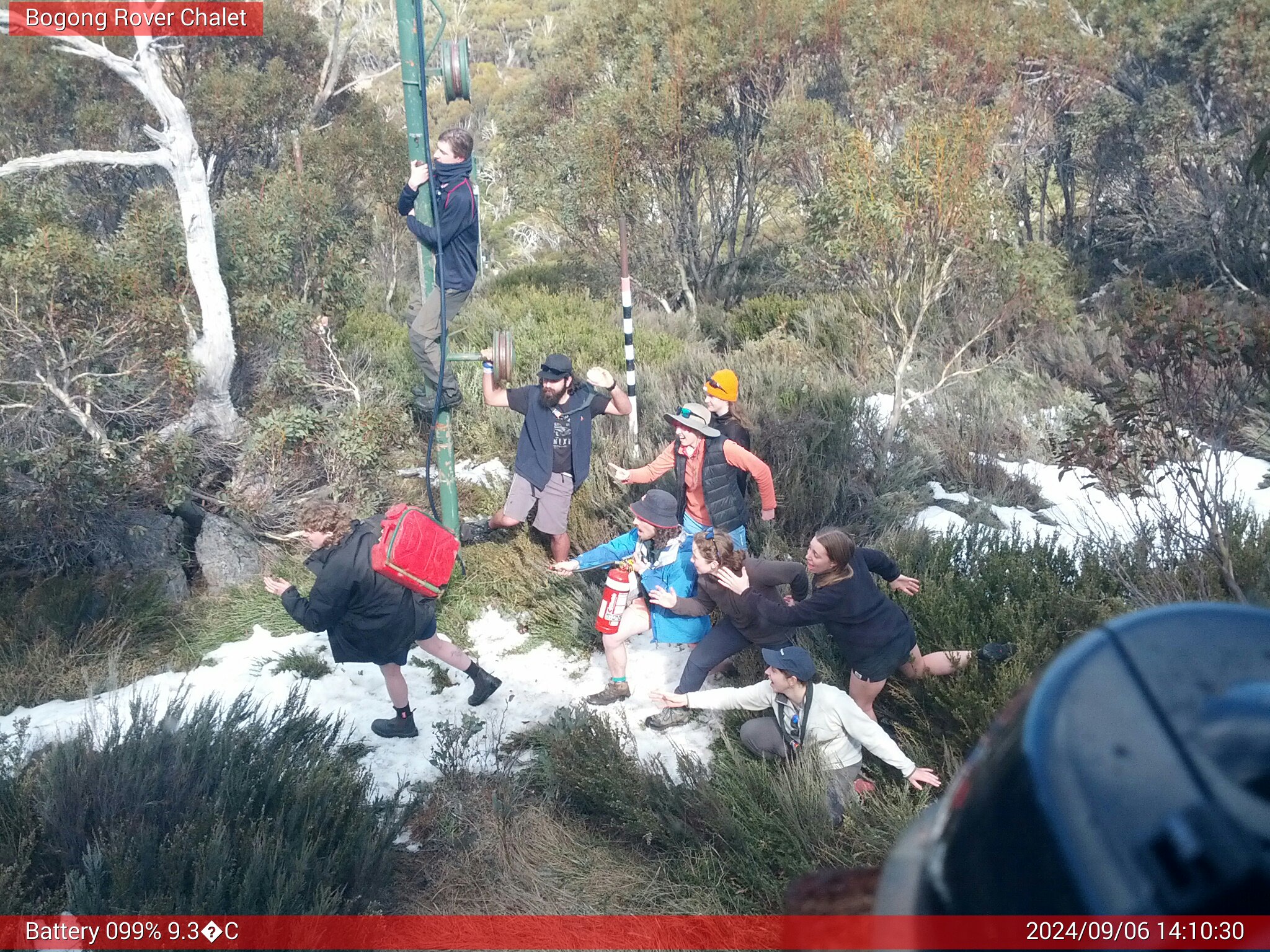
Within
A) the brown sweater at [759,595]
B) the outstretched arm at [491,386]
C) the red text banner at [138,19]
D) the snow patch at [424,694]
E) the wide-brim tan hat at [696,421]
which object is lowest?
the snow patch at [424,694]

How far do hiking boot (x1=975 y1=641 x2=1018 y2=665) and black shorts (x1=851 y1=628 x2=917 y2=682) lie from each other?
0.37 metres

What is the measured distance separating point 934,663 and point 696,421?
193cm

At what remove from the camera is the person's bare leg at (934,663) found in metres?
4.57

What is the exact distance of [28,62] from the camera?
10930mm

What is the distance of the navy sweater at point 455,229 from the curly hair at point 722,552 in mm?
2185

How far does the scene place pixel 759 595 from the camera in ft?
14.9

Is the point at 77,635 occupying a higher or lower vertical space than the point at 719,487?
lower

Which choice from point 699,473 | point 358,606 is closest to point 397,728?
point 358,606

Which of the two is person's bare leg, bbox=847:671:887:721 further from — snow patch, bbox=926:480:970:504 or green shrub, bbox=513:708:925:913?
snow patch, bbox=926:480:970:504

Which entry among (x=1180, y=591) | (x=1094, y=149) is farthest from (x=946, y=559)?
(x=1094, y=149)

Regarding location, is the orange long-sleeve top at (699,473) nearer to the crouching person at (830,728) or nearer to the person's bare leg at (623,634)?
the person's bare leg at (623,634)

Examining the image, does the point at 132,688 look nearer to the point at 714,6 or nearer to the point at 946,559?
the point at 946,559

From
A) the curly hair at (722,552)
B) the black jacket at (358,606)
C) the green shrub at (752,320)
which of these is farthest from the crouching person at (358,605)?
the green shrub at (752,320)

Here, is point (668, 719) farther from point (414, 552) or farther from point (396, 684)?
point (414, 552)
